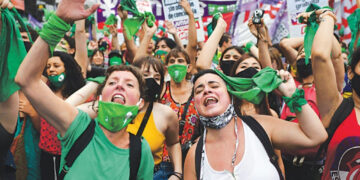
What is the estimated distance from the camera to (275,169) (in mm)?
2734

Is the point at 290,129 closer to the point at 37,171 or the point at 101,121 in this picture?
the point at 101,121

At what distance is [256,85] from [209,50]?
59.4 inches

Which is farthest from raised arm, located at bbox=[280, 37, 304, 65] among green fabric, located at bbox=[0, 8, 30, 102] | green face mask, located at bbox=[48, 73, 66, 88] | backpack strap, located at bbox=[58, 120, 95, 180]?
green fabric, located at bbox=[0, 8, 30, 102]

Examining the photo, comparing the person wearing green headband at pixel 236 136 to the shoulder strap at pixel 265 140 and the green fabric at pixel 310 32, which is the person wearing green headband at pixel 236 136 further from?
the green fabric at pixel 310 32

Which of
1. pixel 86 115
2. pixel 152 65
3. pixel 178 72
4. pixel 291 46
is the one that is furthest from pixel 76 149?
pixel 291 46

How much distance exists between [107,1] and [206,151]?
5456 mm

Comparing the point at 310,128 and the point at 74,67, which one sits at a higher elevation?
the point at 74,67

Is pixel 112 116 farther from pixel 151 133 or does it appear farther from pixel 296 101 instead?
pixel 296 101

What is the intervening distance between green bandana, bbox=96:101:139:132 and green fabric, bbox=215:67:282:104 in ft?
2.68

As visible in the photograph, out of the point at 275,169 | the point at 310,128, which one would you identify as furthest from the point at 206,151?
the point at 310,128

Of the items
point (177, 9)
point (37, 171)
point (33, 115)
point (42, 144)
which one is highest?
point (177, 9)

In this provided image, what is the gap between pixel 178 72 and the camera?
4.88 m

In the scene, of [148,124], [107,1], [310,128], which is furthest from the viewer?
[107,1]

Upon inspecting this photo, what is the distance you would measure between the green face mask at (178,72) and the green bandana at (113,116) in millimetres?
2127
